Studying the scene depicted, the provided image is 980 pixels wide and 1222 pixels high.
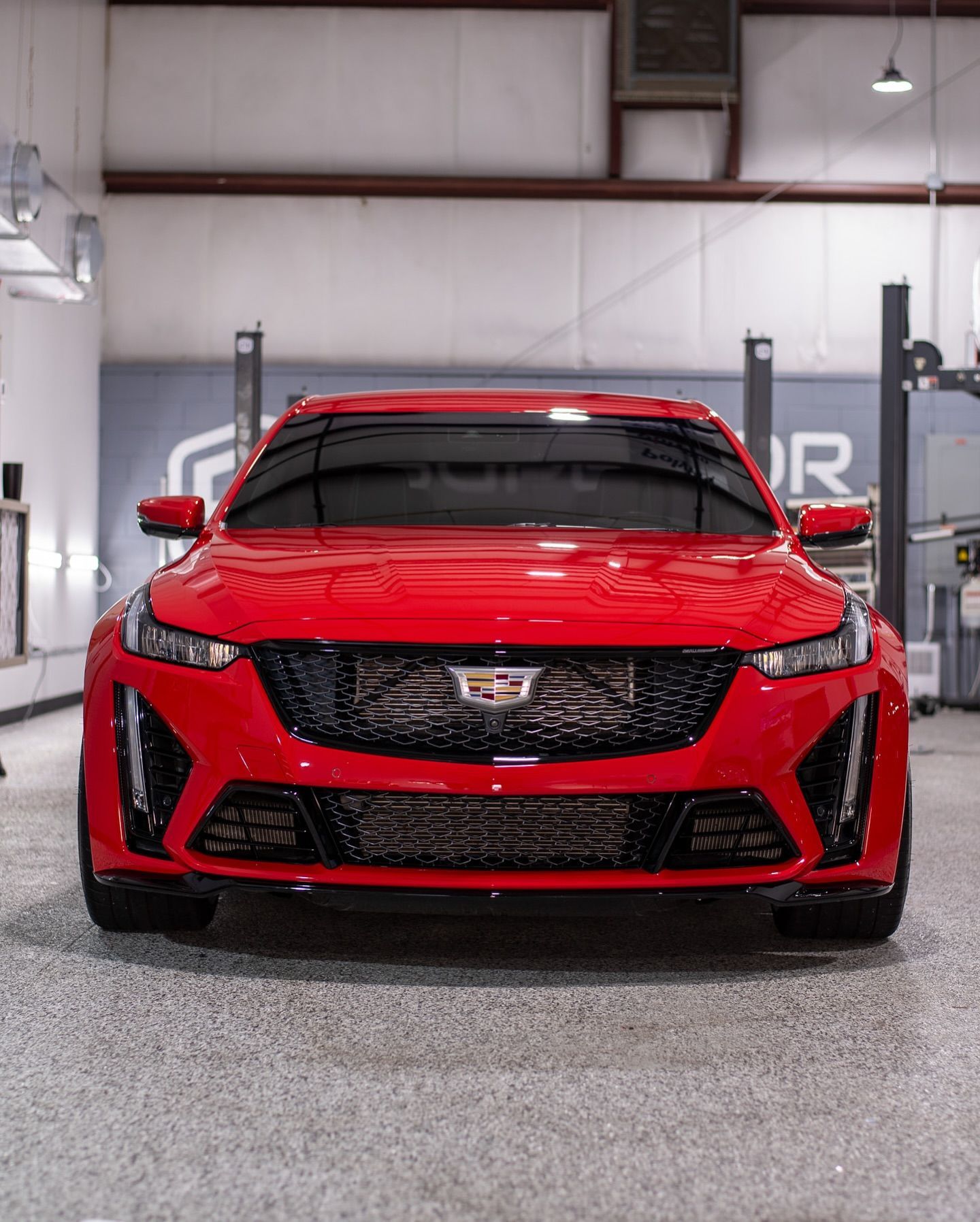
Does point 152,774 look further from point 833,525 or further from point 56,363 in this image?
point 56,363

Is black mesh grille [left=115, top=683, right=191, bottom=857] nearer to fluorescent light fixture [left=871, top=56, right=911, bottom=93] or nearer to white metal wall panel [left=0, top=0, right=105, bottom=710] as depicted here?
white metal wall panel [left=0, top=0, right=105, bottom=710]

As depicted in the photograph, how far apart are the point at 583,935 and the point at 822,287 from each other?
10.3m

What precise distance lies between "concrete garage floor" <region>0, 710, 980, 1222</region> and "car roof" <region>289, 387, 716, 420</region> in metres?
1.35

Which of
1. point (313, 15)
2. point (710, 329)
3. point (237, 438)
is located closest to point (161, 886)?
point (237, 438)

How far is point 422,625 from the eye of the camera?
230 centimetres

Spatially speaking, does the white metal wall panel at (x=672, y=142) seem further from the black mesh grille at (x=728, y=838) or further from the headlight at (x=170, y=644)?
the black mesh grille at (x=728, y=838)

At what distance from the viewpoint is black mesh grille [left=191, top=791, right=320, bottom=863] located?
230 cm

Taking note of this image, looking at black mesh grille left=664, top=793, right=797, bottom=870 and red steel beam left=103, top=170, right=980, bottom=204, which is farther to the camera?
red steel beam left=103, top=170, right=980, bottom=204

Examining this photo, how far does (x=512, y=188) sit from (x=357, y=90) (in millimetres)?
1717

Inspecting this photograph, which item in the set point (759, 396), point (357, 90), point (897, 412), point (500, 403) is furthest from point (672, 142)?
point (500, 403)

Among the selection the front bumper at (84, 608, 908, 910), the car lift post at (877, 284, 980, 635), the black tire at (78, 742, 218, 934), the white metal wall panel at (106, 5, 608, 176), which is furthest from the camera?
the white metal wall panel at (106, 5, 608, 176)

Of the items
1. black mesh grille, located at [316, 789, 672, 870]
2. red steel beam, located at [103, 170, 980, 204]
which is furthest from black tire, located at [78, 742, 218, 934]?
red steel beam, located at [103, 170, 980, 204]

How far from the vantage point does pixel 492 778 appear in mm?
2248

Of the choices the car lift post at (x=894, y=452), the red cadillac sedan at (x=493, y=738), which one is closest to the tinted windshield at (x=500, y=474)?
the red cadillac sedan at (x=493, y=738)
